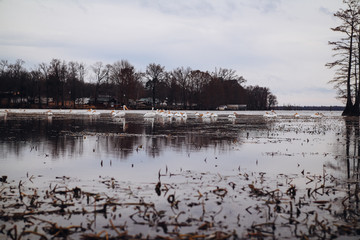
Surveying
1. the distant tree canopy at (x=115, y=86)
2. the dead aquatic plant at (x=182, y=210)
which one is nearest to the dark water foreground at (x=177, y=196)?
the dead aquatic plant at (x=182, y=210)

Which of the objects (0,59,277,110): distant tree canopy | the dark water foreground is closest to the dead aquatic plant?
the dark water foreground

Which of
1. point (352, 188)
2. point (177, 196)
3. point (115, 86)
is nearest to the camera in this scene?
point (177, 196)

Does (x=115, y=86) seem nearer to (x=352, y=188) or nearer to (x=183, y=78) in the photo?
(x=183, y=78)

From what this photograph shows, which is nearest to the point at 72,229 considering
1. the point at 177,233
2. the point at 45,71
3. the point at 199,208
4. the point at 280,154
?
the point at 177,233

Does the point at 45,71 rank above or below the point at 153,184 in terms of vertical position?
above

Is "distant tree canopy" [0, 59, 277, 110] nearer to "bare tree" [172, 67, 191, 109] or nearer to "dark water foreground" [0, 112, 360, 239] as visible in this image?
"bare tree" [172, 67, 191, 109]

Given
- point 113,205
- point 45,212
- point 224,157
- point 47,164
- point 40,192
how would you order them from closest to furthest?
point 45,212 < point 113,205 < point 40,192 < point 47,164 < point 224,157

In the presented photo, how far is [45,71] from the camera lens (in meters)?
104

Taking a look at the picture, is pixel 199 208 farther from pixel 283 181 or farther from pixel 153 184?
pixel 283 181

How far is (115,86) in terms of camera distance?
118750 millimetres

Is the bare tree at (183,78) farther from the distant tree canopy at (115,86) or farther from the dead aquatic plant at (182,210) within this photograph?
the dead aquatic plant at (182,210)

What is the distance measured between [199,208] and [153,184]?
6.48ft

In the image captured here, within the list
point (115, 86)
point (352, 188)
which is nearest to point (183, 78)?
point (115, 86)

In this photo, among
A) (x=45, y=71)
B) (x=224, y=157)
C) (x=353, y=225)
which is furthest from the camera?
(x=45, y=71)
